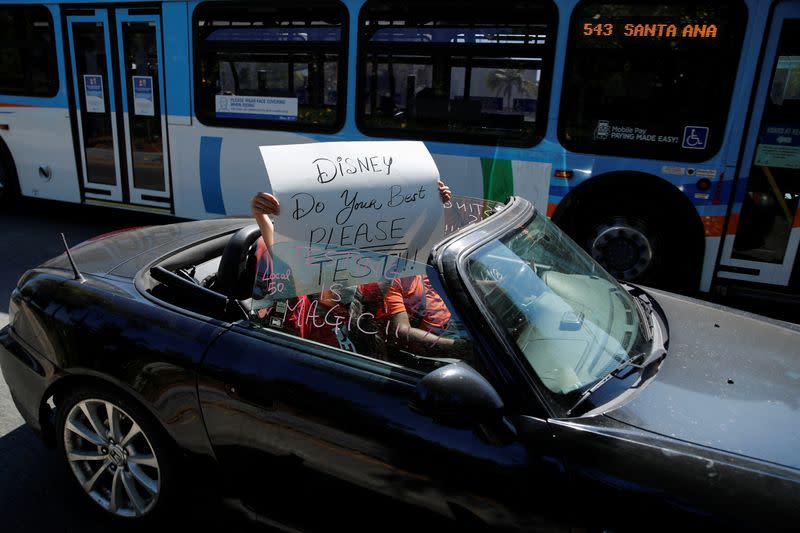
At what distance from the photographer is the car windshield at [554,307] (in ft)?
6.36

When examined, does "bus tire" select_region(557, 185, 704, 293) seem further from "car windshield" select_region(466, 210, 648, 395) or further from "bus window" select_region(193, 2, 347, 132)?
"car windshield" select_region(466, 210, 648, 395)

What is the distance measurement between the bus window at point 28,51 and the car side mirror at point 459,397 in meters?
7.57

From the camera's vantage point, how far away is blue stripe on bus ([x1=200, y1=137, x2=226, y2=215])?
6.56 meters

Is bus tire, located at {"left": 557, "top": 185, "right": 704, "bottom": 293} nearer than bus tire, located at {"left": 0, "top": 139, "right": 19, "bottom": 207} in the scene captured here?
Yes

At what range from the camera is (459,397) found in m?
1.69

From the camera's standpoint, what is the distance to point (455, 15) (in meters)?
5.31

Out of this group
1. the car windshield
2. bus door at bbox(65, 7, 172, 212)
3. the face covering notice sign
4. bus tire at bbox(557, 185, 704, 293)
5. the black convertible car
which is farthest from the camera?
the face covering notice sign

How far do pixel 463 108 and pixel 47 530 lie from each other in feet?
14.8

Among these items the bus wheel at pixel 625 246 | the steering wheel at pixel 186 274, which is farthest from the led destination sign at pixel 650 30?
the steering wheel at pixel 186 274

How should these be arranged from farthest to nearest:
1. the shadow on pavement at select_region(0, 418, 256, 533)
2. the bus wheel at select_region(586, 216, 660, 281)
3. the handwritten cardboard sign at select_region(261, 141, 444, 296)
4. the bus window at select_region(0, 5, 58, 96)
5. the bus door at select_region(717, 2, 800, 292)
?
the bus window at select_region(0, 5, 58, 96)
the bus wheel at select_region(586, 216, 660, 281)
the bus door at select_region(717, 2, 800, 292)
the shadow on pavement at select_region(0, 418, 256, 533)
the handwritten cardboard sign at select_region(261, 141, 444, 296)

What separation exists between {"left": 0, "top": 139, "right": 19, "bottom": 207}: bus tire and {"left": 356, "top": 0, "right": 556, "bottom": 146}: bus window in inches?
203

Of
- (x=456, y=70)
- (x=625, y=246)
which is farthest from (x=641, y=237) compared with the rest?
(x=456, y=70)

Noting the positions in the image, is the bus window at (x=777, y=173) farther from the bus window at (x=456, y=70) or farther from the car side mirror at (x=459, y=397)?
the car side mirror at (x=459, y=397)

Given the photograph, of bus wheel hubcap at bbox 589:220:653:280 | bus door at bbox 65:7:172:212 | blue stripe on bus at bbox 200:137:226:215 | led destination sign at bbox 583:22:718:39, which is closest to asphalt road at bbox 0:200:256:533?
blue stripe on bus at bbox 200:137:226:215
